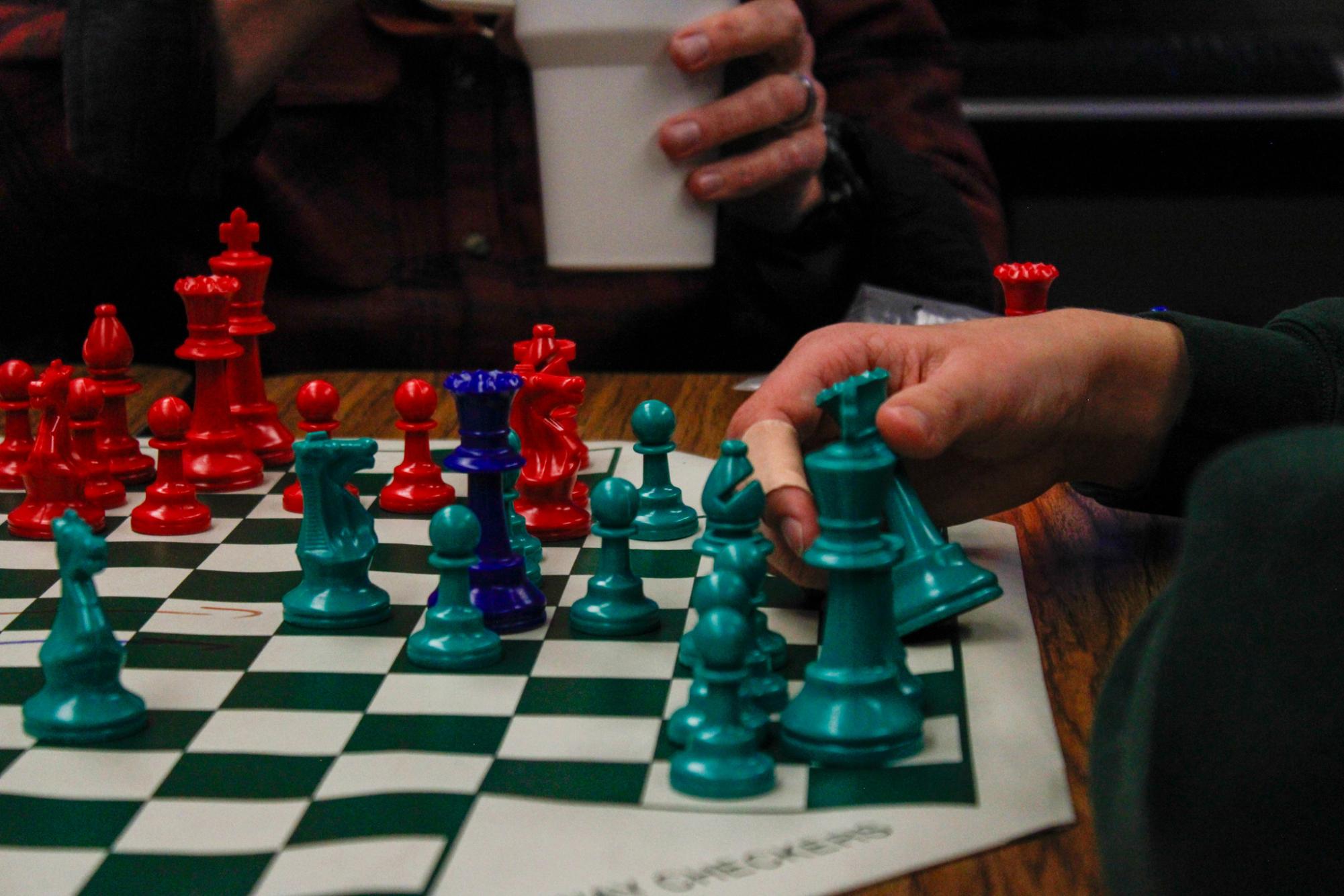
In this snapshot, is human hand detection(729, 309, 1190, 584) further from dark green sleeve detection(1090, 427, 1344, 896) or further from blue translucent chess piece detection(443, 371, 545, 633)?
dark green sleeve detection(1090, 427, 1344, 896)

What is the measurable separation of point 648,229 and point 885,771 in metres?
0.63

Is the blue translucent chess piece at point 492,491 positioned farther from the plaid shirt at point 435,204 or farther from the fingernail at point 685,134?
the plaid shirt at point 435,204

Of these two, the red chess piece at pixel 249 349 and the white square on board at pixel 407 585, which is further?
the red chess piece at pixel 249 349

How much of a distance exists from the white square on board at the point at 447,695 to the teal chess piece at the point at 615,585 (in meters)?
0.09

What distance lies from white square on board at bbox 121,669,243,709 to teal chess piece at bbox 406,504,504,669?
0.12m

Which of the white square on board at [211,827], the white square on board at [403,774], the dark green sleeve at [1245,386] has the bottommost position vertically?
the white square on board at [403,774]

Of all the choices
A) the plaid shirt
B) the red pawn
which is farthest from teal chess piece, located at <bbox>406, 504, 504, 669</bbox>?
the plaid shirt

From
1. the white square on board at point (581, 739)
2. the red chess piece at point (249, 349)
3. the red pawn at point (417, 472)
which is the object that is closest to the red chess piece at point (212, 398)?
the red chess piece at point (249, 349)

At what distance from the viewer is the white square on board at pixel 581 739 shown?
77 cm

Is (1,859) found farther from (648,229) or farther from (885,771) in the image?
(648,229)

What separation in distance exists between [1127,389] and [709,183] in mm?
391

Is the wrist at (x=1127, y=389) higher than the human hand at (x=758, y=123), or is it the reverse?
the human hand at (x=758, y=123)

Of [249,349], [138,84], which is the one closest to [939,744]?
[249,349]

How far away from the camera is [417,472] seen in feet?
4.16
